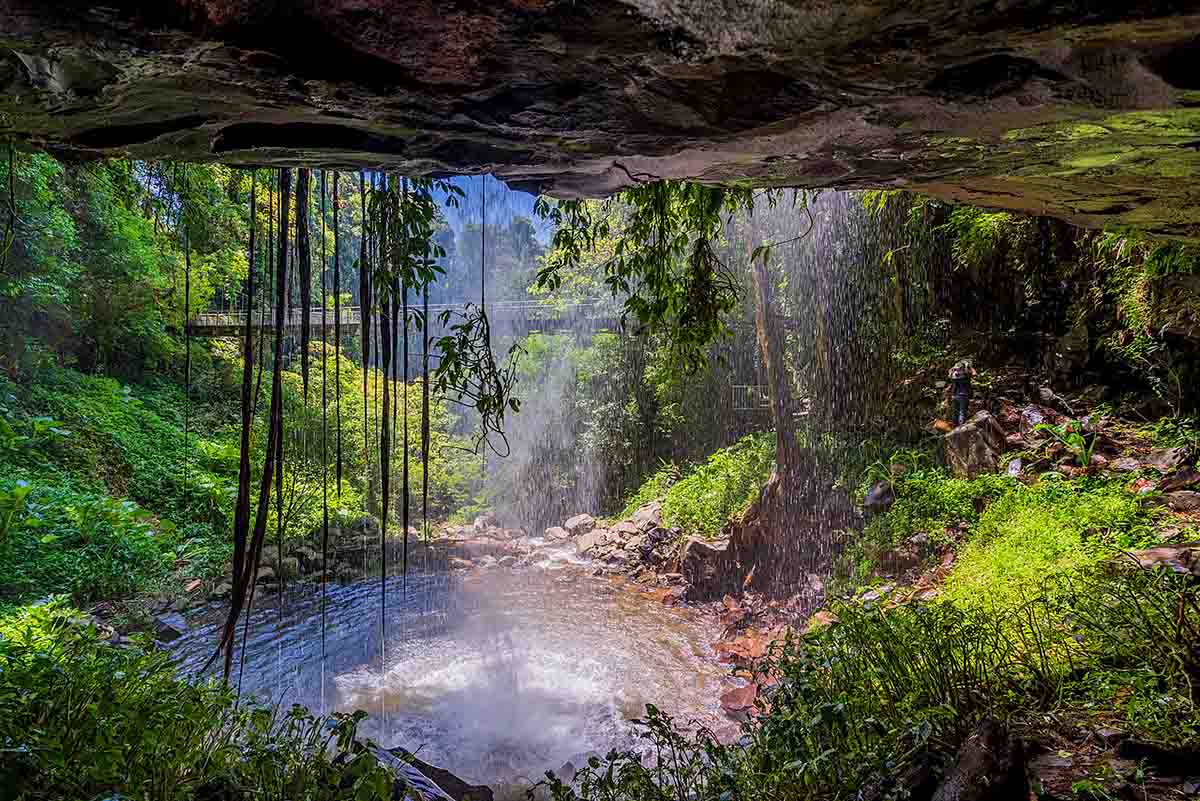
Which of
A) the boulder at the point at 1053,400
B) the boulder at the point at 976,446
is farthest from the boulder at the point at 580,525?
the boulder at the point at 1053,400

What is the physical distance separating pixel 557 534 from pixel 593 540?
1455 mm

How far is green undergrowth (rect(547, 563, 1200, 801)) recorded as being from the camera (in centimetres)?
231

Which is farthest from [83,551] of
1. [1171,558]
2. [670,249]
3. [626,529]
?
[1171,558]

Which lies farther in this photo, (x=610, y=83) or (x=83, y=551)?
(x=83, y=551)

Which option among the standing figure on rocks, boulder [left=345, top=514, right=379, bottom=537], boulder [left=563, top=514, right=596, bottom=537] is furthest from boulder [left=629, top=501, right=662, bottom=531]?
the standing figure on rocks

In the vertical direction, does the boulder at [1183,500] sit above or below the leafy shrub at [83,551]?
above

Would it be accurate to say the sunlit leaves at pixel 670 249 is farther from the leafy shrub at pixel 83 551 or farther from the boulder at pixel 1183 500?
the leafy shrub at pixel 83 551

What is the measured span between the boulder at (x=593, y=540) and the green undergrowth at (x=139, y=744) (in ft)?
27.7

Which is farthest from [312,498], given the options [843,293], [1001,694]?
[1001,694]

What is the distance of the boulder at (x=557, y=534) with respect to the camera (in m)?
12.7

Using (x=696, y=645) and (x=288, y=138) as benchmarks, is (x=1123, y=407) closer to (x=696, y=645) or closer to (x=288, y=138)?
(x=696, y=645)

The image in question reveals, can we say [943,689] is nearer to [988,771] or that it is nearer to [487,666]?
[988,771]

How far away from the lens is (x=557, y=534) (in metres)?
12.8

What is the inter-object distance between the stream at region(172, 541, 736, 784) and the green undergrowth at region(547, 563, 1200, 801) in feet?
9.27
